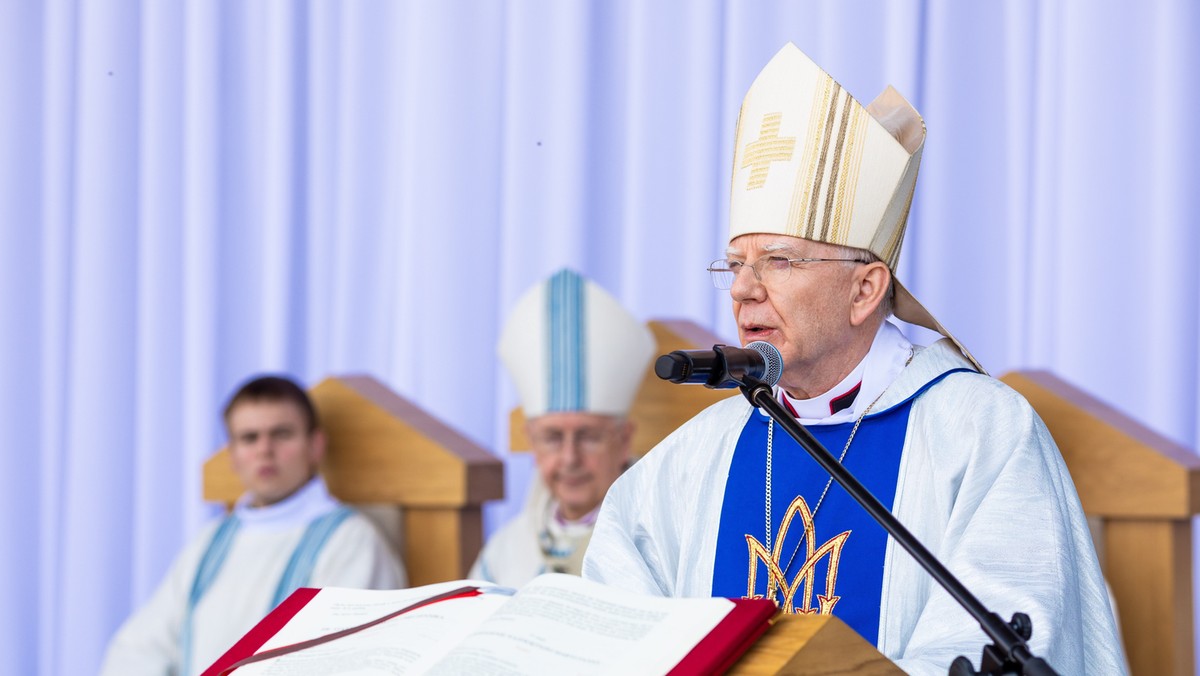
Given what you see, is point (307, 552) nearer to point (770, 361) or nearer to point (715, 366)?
point (770, 361)

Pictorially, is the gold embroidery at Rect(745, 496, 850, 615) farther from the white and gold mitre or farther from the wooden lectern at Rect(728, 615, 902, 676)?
the wooden lectern at Rect(728, 615, 902, 676)

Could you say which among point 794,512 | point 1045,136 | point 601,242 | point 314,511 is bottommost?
point 314,511

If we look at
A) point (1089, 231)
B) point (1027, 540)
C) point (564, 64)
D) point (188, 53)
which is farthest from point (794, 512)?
point (188, 53)

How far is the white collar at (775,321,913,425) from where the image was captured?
206 centimetres

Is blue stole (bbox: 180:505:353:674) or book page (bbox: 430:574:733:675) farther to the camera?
blue stole (bbox: 180:505:353:674)

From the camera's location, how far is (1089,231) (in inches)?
155

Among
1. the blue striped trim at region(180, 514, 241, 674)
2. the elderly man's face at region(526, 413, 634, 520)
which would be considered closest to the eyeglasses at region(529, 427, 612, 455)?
the elderly man's face at region(526, 413, 634, 520)

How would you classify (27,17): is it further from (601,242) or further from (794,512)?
(794,512)

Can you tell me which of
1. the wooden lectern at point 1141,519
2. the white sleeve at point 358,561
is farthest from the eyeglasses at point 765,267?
the white sleeve at point 358,561

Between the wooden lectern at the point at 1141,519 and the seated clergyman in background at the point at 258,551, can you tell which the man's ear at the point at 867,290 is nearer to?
the wooden lectern at the point at 1141,519

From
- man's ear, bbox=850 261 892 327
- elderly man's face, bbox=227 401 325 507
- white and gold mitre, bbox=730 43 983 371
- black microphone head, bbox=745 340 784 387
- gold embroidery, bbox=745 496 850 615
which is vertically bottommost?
elderly man's face, bbox=227 401 325 507

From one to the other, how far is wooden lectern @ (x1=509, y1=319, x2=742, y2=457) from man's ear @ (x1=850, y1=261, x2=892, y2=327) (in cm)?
185

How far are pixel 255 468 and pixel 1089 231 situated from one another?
2.36 m

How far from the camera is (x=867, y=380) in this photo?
2057 mm
